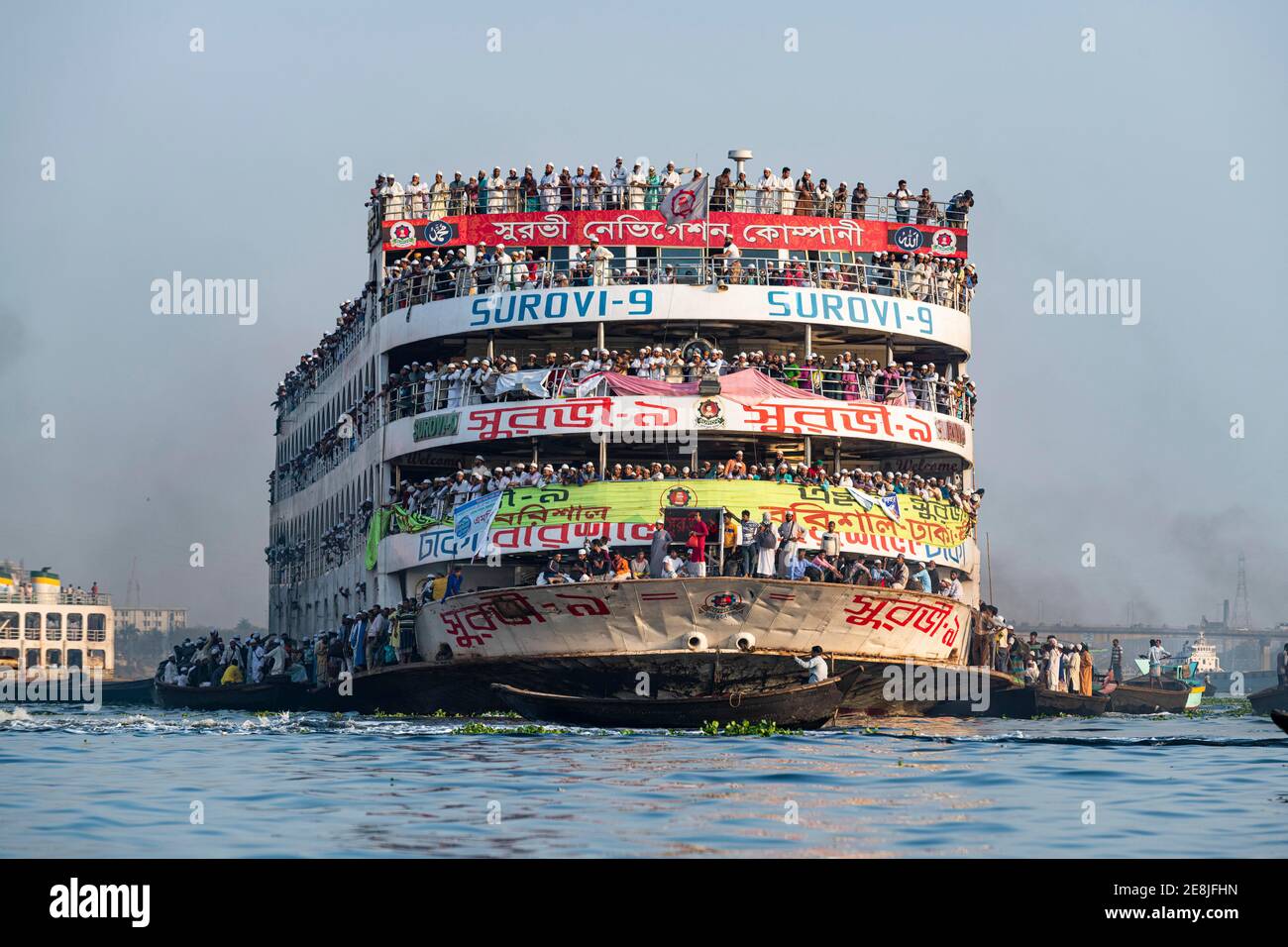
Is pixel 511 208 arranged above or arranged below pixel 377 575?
above

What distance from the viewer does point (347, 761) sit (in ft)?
87.7

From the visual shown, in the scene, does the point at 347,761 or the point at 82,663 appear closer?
the point at 347,761

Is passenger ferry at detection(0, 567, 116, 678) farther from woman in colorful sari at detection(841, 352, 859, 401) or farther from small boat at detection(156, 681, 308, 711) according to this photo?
woman in colorful sari at detection(841, 352, 859, 401)

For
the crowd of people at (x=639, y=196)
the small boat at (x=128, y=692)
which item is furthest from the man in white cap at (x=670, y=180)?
the small boat at (x=128, y=692)

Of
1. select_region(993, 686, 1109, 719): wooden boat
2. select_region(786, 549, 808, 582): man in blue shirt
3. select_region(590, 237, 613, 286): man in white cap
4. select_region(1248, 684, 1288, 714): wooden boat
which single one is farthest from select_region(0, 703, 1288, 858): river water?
select_region(1248, 684, 1288, 714): wooden boat

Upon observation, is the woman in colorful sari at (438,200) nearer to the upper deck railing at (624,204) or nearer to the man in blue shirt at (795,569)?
the upper deck railing at (624,204)

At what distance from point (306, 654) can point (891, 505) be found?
58.7 ft

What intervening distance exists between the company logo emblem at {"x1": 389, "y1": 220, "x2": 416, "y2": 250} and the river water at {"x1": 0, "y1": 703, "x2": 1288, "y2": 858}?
529 inches

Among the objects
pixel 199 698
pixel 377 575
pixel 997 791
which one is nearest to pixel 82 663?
pixel 199 698
